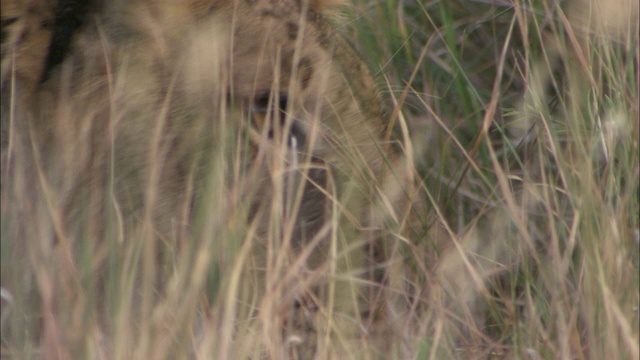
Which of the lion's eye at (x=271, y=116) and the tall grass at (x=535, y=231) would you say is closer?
the tall grass at (x=535, y=231)

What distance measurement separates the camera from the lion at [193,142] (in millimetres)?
1437

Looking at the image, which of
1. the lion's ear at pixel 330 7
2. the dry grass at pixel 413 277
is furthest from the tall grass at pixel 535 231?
the lion's ear at pixel 330 7

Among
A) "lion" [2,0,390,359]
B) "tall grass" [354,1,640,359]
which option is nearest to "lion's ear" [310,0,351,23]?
"lion" [2,0,390,359]

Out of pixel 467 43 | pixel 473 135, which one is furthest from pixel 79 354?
pixel 467 43

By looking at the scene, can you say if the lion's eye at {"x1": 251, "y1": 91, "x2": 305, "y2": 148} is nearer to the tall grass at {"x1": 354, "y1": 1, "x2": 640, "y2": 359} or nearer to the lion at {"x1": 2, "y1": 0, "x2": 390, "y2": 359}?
the lion at {"x1": 2, "y1": 0, "x2": 390, "y2": 359}

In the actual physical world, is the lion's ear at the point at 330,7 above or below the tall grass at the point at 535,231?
above

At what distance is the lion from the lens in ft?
4.71

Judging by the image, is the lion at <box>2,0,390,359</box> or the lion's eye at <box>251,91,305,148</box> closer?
the lion at <box>2,0,390,359</box>

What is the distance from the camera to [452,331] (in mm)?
1489

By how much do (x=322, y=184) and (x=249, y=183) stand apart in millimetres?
180

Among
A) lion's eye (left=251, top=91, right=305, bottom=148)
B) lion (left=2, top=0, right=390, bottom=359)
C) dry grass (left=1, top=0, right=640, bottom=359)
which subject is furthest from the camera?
lion's eye (left=251, top=91, right=305, bottom=148)

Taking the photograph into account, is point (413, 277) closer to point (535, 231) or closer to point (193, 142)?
point (535, 231)

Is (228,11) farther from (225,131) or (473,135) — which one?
(473,135)

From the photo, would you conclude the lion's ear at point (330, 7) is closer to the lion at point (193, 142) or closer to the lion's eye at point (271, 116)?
the lion at point (193, 142)
